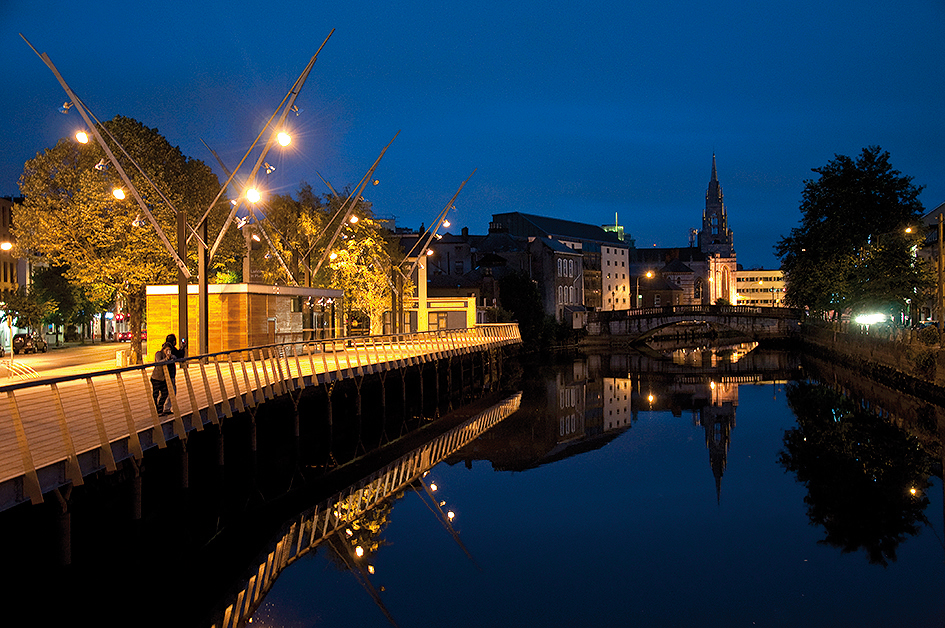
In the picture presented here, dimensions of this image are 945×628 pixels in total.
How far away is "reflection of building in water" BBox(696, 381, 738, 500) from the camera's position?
26.3 meters

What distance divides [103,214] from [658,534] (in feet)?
102

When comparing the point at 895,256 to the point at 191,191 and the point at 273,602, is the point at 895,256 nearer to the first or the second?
the point at 191,191

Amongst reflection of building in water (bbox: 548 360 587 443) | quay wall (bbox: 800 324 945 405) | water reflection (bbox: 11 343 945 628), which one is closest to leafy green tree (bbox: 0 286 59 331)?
reflection of building in water (bbox: 548 360 587 443)

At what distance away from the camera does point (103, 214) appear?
3947 cm

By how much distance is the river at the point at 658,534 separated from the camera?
13.4 meters

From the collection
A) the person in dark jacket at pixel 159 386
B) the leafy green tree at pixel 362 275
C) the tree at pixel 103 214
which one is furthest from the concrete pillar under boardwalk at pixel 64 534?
the leafy green tree at pixel 362 275

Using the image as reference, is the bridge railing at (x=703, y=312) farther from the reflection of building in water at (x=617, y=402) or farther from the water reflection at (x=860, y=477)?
the water reflection at (x=860, y=477)

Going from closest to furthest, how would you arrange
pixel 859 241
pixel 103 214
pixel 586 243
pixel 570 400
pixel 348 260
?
pixel 103 214 < pixel 570 400 < pixel 348 260 < pixel 859 241 < pixel 586 243

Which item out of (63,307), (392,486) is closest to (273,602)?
(392,486)

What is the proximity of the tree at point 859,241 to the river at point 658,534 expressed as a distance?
17.8m

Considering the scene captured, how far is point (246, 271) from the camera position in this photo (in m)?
36.1

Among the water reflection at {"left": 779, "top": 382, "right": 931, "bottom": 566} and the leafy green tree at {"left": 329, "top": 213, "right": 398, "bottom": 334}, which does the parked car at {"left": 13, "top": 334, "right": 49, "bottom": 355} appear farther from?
the water reflection at {"left": 779, "top": 382, "right": 931, "bottom": 566}

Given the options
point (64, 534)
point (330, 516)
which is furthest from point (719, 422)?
point (64, 534)

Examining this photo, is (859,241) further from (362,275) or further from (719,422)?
(362,275)
